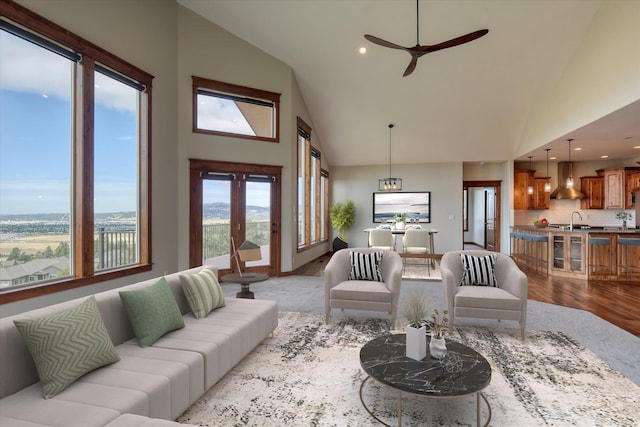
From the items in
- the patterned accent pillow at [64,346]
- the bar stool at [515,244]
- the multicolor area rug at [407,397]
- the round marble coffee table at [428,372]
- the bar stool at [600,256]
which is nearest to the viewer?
the patterned accent pillow at [64,346]

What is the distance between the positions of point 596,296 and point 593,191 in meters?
4.88

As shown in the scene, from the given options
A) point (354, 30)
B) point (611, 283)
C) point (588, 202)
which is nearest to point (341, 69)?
point (354, 30)

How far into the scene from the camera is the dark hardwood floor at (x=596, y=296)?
3898mm

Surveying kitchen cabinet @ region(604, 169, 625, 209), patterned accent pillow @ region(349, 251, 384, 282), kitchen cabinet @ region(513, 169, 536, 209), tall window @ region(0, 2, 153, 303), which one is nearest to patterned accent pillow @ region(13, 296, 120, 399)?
tall window @ region(0, 2, 153, 303)

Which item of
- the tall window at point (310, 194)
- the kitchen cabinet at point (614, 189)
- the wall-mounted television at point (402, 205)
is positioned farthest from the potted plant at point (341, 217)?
the kitchen cabinet at point (614, 189)

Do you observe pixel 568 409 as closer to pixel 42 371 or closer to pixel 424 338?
pixel 424 338

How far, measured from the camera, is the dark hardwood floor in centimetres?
390

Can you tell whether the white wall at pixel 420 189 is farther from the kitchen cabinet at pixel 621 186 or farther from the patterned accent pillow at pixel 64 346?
the patterned accent pillow at pixel 64 346

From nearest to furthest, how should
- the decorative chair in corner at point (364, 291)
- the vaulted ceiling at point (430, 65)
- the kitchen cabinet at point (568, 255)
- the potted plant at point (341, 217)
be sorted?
the decorative chair in corner at point (364, 291) → the vaulted ceiling at point (430, 65) → the kitchen cabinet at point (568, 255) → the potted plant at point (341, 217)

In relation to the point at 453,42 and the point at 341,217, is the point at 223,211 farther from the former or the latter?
the point at 453,42

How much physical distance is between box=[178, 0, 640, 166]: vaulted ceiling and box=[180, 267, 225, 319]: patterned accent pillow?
4.32 meters

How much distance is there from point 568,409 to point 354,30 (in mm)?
5511

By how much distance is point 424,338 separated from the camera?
2123 millimetres

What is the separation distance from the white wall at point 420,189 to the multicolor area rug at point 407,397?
615cm
